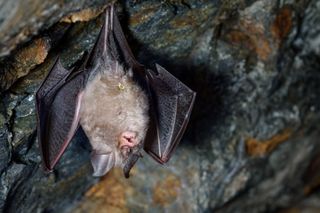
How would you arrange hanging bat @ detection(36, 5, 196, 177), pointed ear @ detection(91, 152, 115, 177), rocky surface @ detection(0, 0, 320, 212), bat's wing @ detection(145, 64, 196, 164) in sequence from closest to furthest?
rocky surface @ detection(0, 0, 320, 212)
hanging bat @ detection(36, 5, 196, 177)
pointed ear @ detection(91, 152, 115, 177)
bat's wing @ detection(145, 64, 196, 164)

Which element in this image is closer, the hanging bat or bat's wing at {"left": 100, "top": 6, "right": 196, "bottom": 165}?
the hanging bat

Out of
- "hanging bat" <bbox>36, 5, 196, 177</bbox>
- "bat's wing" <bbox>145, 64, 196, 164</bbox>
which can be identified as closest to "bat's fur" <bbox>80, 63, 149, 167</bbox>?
"hanging bat" <bbox>36, 5, 196, 177</bbox>

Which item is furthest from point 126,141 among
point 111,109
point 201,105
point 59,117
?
point 201,105

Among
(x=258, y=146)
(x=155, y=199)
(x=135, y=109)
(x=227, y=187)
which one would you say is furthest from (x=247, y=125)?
(x=135, y=109)

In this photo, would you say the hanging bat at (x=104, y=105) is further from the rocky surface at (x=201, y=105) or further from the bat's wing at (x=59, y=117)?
the rocky surface at (x=201, y=105)

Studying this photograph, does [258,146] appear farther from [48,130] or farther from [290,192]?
[48,130]

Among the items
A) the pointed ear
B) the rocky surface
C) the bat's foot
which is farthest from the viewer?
the pointed ear

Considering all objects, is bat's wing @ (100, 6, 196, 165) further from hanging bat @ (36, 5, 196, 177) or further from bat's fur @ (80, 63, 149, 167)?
bat's fur @ (80, 63, 149, 167)
